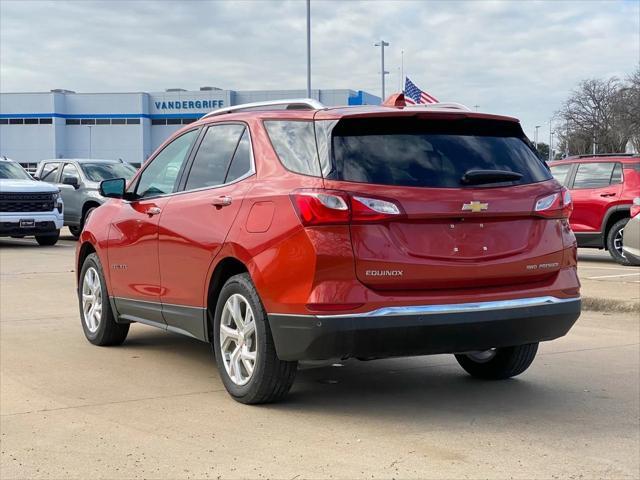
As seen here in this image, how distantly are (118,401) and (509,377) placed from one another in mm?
2741

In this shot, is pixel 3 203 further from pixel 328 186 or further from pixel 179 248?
pixel 328 186

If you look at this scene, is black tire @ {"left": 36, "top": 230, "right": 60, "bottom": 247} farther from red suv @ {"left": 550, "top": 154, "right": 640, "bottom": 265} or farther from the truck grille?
red suv @ {"left": 550, "top": 154, "right": 640, "bottom": 265}

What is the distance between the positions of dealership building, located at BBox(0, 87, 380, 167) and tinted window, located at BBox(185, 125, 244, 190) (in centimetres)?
6933

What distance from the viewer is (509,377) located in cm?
582

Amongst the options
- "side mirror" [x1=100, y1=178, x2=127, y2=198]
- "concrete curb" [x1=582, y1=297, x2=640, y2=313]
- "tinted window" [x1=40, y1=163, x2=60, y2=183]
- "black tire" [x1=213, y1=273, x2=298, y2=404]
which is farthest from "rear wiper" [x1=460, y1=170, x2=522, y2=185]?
"tinted window" [x1=40, y1=163, x2=60, y2=183]

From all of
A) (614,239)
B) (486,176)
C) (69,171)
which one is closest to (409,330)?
(486,176)

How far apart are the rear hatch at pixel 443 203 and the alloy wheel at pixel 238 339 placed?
904 millimetres

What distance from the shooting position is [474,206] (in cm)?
462

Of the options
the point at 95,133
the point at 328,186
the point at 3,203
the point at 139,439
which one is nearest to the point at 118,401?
the point at 139,439

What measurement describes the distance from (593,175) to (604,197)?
24.3 inches

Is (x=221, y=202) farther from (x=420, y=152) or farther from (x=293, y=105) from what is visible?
(x=420, y=152)

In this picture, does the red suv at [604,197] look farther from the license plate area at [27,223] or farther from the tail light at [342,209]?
the license plate area at [27,223]

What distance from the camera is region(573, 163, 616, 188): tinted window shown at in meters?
14.2

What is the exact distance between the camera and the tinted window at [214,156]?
5.46 metres
